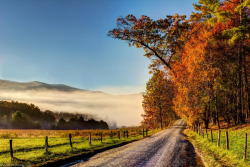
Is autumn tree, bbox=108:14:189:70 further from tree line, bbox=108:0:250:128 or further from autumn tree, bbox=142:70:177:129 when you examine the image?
autumn tree, bbox=142:70:177:129

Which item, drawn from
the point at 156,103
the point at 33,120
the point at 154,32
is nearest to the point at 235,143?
the point at 154,32

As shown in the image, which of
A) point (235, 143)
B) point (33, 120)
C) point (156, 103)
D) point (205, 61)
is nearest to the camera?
point (235, 143)

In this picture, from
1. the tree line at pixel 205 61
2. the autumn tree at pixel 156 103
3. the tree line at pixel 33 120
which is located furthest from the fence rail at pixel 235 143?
the tree line at pixel 33 120

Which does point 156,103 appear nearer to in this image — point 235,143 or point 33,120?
point 235,143

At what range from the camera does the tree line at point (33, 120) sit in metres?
101

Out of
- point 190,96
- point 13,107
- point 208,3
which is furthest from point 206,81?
point 13,107

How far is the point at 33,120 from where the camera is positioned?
14700 centimetres

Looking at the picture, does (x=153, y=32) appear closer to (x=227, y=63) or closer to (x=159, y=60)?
(x=159, y=60)

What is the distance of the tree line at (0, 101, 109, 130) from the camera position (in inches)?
3968

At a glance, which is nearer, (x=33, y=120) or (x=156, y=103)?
(x=156, y=103)

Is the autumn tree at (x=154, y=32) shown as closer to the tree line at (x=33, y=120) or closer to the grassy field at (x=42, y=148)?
the grassy field at (x=42, y=148)

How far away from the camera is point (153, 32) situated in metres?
18.6

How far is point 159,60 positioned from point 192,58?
559 centimetres

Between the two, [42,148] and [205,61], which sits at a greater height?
[205,61]
